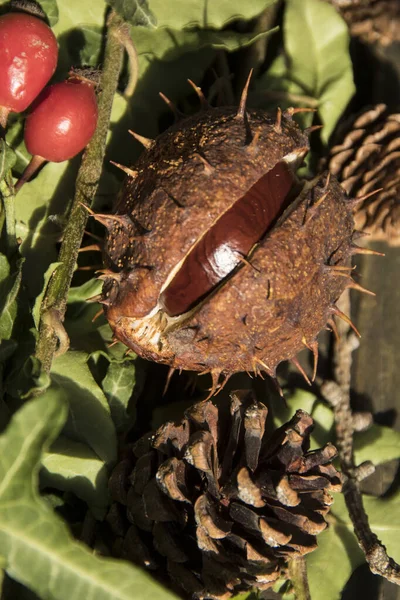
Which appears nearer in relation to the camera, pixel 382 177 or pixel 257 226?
pixel 257 226

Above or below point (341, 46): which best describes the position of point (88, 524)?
below

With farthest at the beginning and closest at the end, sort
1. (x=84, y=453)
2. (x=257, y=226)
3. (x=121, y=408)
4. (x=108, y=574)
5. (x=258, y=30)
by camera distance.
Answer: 1. (x=258, y=30)
2. (x=121, y=408)
3. (x=84, y=453)
4. (x=257, y=226)
5. (x=108, y=574)

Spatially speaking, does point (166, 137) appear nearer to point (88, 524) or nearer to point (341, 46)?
point (341, 46)

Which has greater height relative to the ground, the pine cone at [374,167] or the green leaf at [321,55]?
the green leaf at [321,55]

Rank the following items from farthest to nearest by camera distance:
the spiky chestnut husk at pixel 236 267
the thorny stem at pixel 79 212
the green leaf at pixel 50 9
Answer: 1. the green leaf at pixel 50 9
2. the thorny stem at pixel 79 212
3. the spiky chestnut husk at pixel 236 267

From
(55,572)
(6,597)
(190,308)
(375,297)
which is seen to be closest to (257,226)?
(190,308)

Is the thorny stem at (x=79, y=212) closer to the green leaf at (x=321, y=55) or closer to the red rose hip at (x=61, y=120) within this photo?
the red rose hip at (x=61, y=120)

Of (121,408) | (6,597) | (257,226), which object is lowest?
(6,597)

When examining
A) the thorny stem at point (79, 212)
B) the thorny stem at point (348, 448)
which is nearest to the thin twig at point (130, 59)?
the thorny stem at point (79, 212)
